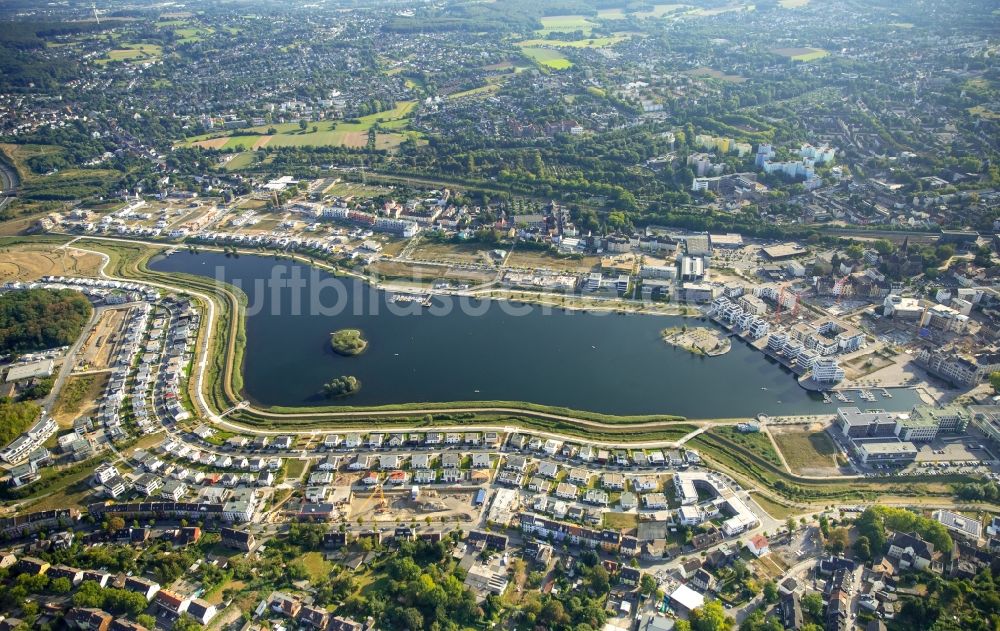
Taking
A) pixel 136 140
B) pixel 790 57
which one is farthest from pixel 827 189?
pixel 136 140

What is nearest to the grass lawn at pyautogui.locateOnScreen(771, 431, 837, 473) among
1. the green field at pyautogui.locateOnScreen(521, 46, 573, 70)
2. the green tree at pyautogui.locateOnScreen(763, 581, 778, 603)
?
the green tree at pyautogui.locateOnScreen(763, 581, 778, 603)

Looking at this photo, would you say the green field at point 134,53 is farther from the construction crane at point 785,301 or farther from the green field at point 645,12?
the construction crane at point 785,301

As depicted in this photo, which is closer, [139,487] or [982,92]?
[139,487]

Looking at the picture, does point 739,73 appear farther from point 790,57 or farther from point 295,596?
point 295,596

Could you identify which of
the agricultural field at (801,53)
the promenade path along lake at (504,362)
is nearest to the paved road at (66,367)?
the promenade path along lake at (504,362)

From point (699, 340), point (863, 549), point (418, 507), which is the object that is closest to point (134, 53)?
point (699, 340)

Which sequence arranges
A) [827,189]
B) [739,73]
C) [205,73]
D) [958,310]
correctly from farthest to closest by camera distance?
1. [205,73]
2. [739,73]
3. [827,189]
4. [958,310]

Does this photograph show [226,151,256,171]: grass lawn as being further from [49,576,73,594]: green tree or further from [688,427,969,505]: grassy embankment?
[688,427,969,505]: grassy embankment
